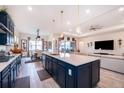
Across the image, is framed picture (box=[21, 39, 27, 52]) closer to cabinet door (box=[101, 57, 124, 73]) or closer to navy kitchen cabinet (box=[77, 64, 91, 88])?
cabinet door (box=[101, 57, 124, 73])

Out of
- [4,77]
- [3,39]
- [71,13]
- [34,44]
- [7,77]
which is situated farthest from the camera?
[34,44]

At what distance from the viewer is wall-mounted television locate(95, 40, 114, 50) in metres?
6.13

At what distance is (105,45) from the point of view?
21.4 feet

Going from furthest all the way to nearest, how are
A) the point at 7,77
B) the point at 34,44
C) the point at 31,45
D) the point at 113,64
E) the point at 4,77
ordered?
the point at 34,44
the point at 31,45
the point at 113,64
the point at 7,77
the point at 4,77

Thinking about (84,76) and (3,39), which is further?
(3,39)

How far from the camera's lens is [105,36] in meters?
6.70

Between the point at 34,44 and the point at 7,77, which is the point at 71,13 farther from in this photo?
the point at 34,44

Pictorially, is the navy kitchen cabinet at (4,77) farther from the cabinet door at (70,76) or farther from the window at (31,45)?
the window at (31,45)

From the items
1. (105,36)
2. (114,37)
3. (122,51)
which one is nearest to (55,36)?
(105,36)

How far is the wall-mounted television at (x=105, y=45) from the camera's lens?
6.13m

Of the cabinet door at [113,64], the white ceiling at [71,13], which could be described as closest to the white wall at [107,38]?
the white ceiling at [71,13]

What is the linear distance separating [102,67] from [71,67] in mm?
3898

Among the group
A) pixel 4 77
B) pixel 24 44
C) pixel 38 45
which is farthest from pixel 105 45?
pixel 24 44
